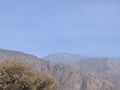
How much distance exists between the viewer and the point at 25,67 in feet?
152

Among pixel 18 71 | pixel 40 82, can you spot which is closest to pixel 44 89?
pixel 40 82

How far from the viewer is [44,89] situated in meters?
46.9

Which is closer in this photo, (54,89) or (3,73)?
(3,73)

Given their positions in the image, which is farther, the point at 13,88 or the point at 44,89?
the point at 44,89

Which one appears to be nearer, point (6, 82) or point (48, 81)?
point (6, 82)

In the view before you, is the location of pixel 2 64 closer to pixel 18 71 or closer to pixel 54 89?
pixel 18 71

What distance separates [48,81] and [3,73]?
19.0 feet

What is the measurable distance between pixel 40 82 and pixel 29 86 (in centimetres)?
200

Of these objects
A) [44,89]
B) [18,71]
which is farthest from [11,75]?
[44,89]

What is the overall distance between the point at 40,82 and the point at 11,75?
12.1 feet

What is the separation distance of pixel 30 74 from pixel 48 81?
2413 mm

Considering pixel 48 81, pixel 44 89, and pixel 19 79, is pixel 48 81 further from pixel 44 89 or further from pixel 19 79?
pixel 19 79

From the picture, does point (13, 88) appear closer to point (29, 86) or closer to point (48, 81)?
point (29, 86)

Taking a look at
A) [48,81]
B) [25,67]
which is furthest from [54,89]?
[25,67]
